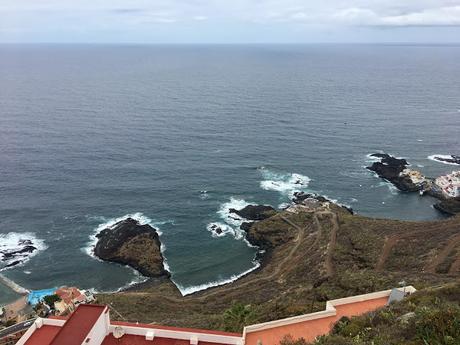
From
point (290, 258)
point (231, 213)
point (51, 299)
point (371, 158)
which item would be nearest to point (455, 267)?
point (290, 258)

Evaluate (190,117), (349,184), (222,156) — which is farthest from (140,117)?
(349,184)

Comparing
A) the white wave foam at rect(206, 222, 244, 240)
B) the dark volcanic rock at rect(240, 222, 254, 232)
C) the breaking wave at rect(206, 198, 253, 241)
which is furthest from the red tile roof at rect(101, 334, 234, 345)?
the dark volcanic rock at rect(240, 222, 254, 232)

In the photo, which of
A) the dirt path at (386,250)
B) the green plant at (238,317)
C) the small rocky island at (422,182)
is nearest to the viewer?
the green plant at (238,317)

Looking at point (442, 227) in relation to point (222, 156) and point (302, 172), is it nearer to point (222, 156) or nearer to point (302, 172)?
point (302, 172)

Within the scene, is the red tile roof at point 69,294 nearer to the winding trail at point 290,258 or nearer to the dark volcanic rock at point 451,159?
the winding trail at point 290,258

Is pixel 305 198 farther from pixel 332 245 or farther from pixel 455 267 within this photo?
pixel 455 267

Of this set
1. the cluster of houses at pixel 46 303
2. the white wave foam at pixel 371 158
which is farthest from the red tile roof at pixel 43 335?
the white wave foam at pixel 371 158
